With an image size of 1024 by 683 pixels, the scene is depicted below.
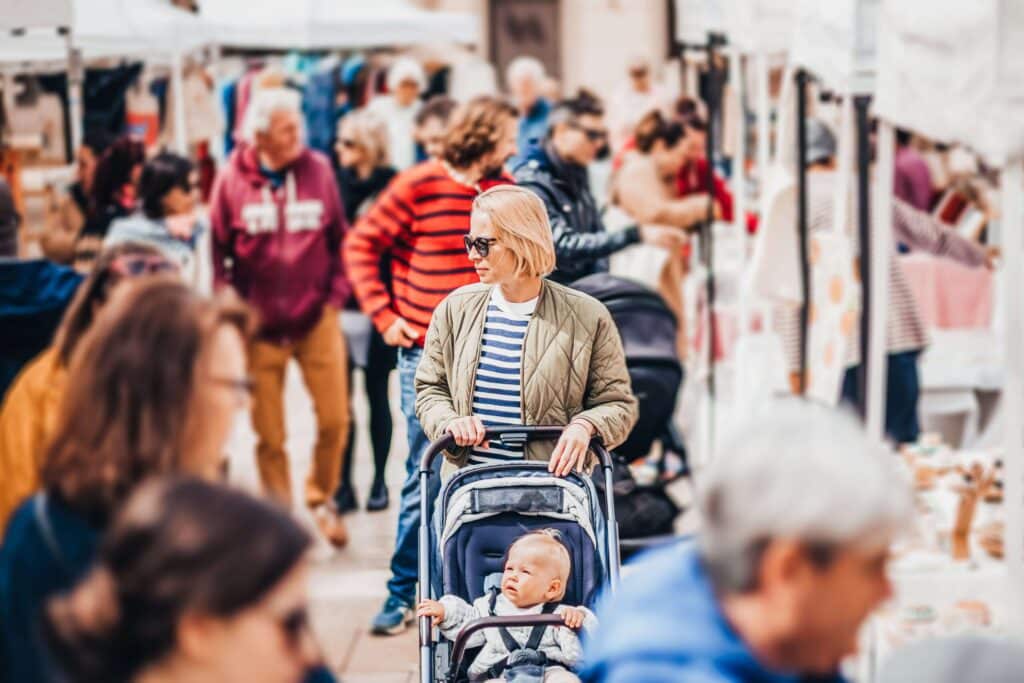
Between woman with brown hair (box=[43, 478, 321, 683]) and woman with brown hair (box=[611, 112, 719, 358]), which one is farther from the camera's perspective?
woman with brown hair (box=[611, 112, 719, 358])

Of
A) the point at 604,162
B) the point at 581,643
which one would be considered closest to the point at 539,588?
the point at 581,643

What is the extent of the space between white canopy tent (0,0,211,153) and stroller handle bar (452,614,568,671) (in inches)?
128

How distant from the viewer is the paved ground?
537 centimetres

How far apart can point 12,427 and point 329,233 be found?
4032 mm

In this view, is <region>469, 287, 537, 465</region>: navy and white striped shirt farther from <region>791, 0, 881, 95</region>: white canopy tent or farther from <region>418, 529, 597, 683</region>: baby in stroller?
<region>791, 0, 881, 95</region>: white canopy tent

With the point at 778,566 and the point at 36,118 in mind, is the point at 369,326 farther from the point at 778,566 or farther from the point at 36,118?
the point at 778,566

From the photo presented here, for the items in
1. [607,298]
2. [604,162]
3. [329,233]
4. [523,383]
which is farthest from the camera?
[604,162]

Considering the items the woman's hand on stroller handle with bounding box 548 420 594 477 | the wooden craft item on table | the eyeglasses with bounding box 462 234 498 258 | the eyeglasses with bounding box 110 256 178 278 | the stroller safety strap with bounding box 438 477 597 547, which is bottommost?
the wooden craft item on table

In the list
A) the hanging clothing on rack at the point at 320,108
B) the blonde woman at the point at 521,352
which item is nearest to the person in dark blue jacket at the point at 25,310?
the blonde woman at the point at 521,352

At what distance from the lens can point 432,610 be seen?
3.81 metres

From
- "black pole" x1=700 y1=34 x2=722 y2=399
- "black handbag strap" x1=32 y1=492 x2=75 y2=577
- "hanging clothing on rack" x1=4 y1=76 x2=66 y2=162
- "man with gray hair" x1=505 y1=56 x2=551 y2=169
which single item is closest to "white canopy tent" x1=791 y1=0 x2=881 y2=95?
"black pole" x1=700 y1=34 x2=722 y2=399

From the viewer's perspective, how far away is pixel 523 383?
411 centimetres

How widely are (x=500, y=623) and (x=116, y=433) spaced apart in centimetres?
150

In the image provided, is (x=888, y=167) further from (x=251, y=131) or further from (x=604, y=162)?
(x=604, y=162)
